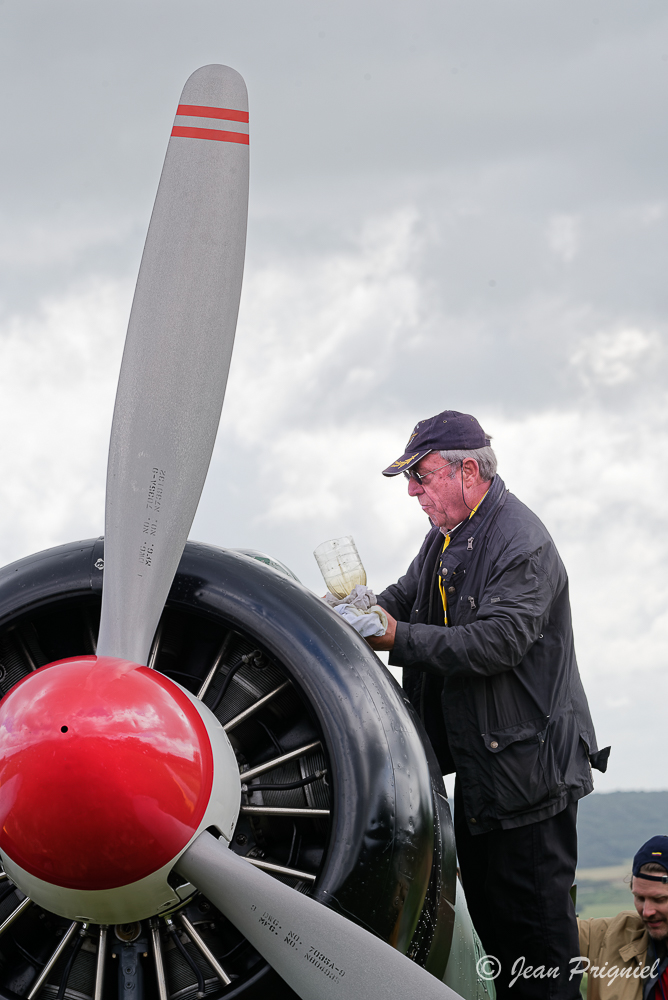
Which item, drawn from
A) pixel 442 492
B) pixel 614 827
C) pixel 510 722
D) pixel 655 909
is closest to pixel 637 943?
pixel 655 909

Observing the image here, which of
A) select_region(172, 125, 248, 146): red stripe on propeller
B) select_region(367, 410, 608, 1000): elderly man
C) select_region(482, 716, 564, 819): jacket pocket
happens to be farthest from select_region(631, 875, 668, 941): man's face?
select_region(172, 125, 248, 146): red stripe on propeller

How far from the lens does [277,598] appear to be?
3330 mm

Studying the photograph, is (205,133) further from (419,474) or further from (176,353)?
(419,474)

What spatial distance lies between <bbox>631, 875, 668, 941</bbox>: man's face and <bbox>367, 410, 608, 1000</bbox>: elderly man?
2.18 metres

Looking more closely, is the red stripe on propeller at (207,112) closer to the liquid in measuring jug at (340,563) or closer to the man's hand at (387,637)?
the liquid in measuring jug at (340,563)

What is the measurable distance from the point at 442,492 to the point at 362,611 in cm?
81

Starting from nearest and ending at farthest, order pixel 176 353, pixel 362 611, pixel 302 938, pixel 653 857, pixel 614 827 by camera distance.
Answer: pixel 302 938, pixel 176 353, pixel 362 611, pixel 653 857, pixel 614 827

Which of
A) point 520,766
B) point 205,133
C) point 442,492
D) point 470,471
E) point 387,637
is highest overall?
point 205,133

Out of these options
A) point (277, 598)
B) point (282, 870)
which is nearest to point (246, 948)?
point (282, 870)

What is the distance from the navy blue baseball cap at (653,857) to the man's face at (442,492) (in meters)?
3.28

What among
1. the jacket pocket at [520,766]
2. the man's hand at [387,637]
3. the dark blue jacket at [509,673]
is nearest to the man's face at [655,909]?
the dark blue jacket at [509,673]

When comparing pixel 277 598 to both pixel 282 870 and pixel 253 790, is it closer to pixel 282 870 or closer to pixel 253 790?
pixel 253 790

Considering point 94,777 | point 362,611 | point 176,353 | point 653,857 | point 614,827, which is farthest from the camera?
point 614,827

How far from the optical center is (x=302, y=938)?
2758mm
